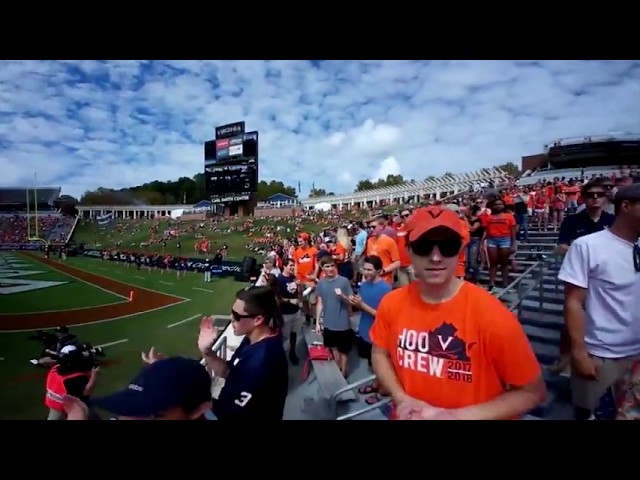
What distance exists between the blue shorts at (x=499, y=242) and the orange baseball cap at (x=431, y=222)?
4.47ft

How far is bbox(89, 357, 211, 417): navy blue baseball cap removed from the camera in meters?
1.24

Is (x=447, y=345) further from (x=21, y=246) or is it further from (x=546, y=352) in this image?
Answer: (x=21, y=246)

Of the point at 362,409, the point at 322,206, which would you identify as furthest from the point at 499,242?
the point at 362,409

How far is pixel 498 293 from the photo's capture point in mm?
1910

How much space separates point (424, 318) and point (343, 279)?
1.12 metres

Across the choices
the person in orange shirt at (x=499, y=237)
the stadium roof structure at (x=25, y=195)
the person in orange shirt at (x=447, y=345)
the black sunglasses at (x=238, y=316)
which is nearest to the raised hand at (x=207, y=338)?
the black sunglasses at (x=238, y=316)

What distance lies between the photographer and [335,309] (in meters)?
2.17

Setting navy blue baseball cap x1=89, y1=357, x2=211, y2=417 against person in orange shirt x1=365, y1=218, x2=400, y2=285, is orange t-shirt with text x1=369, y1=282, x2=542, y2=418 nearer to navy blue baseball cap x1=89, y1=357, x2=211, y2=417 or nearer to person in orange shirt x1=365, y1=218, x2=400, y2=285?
navy blue baseball cap x1=89, y1=357, x2=211, y2=417

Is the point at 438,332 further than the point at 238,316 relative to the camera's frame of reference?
No

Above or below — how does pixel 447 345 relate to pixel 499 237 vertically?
below

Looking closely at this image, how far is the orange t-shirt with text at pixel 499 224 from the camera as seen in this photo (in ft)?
7.72

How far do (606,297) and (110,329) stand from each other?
2.31 meters

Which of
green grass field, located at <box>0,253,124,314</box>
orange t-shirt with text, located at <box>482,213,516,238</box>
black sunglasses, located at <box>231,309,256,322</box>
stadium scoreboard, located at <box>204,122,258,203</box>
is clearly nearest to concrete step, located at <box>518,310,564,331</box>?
orange t-shirt with text, located at <box>482,213,516,238</box>
